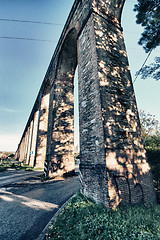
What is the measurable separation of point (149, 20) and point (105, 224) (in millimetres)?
7555

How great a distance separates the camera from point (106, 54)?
14.6 feet

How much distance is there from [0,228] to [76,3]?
1022cm

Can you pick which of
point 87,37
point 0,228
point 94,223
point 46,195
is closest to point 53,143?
point 46,195

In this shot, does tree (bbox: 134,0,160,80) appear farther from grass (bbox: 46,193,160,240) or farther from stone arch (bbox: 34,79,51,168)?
stone arch (bbox: 34,79,51,168)

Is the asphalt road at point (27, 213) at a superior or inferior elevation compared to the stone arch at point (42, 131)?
inferior

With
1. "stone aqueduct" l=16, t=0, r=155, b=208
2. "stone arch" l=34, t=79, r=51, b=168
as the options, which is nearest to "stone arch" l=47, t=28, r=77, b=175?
"stone aqueduct" l=16, t=0, r=155, b=208

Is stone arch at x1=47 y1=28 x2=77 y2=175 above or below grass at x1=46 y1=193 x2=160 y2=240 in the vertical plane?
above

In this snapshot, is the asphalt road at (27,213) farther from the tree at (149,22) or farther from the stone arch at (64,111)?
the tree at (149,22)

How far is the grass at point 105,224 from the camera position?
2.10m

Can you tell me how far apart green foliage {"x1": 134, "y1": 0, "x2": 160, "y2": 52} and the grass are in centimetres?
632

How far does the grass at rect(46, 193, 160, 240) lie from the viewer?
2.10 metres

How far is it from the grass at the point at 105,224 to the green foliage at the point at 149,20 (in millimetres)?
6317

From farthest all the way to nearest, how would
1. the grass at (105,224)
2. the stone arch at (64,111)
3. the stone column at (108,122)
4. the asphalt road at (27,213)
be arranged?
the stone arch at (64,111), the stone column at (108,122), the asphalt road at (27,213), the grass at (105,224)

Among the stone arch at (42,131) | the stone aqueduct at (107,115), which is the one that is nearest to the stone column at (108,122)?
the stone aqueduct at (107,115)
